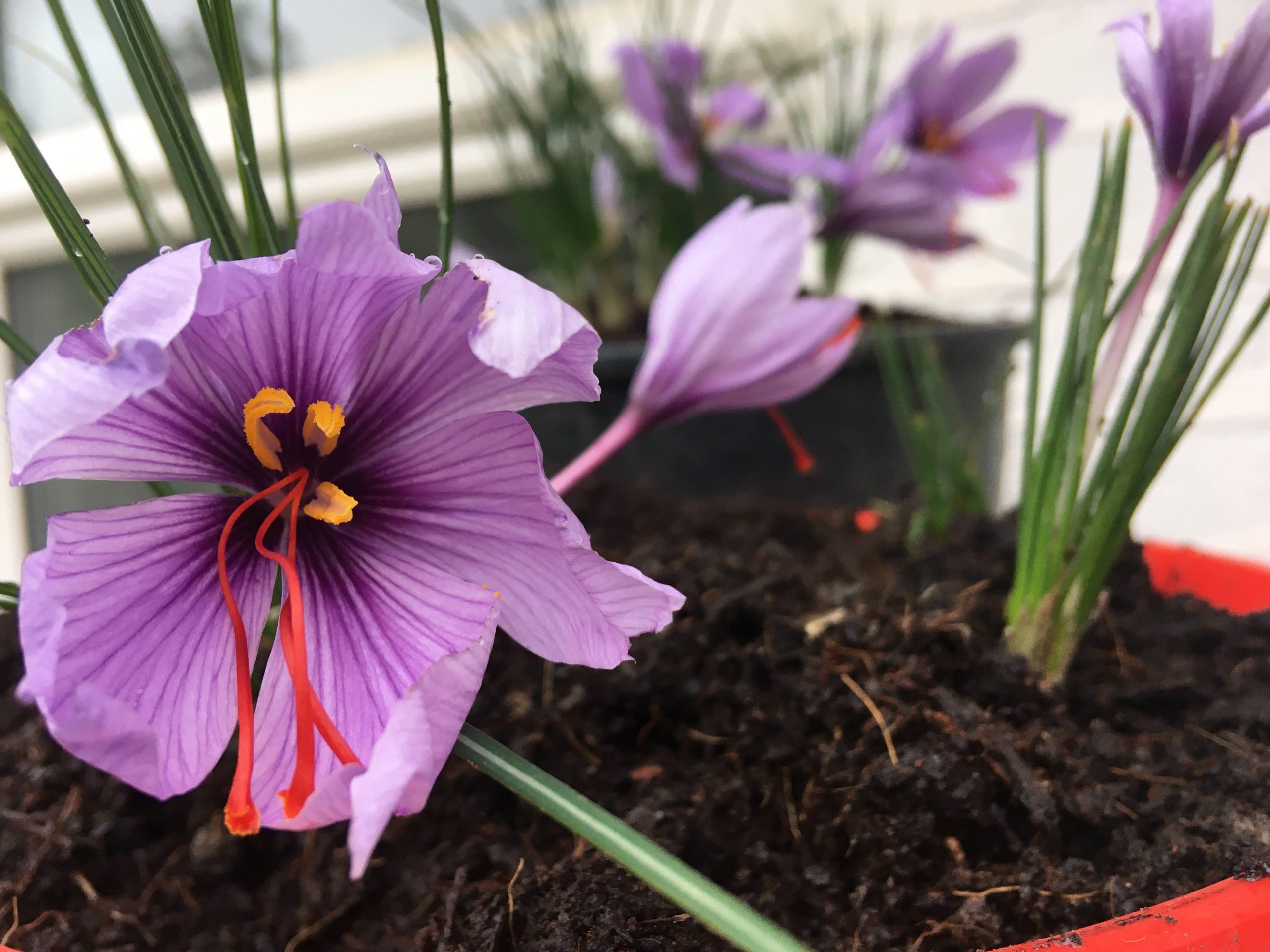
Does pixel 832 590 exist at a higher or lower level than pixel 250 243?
lower

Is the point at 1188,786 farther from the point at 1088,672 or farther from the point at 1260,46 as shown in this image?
the point at 1260,46

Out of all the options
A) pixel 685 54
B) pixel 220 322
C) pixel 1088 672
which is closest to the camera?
pixel 220 322

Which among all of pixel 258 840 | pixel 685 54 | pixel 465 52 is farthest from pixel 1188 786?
pixel 465 52

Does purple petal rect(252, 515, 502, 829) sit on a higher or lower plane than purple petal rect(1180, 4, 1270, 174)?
lower

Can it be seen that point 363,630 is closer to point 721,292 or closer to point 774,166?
point 721,292

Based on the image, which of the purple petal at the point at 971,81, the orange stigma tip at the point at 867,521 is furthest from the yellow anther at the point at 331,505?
the purple petal at the point at 971,81

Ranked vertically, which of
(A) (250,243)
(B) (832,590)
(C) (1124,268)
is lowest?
(C) (1124,268)

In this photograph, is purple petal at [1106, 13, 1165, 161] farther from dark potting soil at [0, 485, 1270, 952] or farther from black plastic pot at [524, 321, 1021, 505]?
black plastic pot at [524, 321, 1021, 505]

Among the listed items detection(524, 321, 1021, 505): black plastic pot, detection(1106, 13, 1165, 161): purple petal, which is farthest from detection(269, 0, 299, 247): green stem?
detection(524, 321, 1021, 505): black plastic pot
